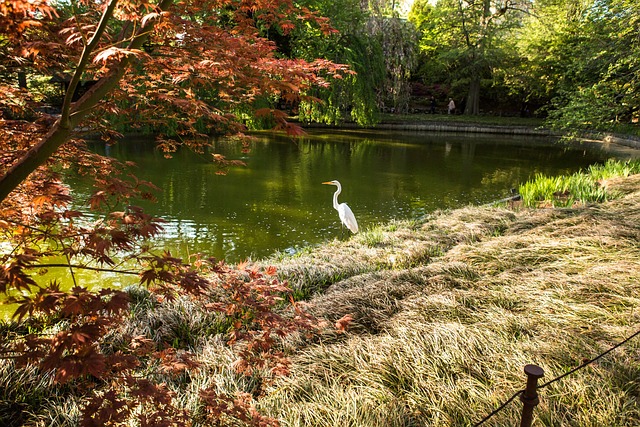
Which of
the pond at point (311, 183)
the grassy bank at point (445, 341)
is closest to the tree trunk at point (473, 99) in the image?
the pond at point (311, 183)

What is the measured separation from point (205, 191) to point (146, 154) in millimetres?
5393

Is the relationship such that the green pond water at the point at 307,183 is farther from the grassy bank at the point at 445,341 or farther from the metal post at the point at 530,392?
the metal post at the point at 530,392

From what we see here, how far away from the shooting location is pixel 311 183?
10.1 m

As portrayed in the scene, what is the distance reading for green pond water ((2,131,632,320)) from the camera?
6.43m

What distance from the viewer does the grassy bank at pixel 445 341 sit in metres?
2.13

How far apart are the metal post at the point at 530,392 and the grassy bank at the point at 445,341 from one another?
2.11 feet

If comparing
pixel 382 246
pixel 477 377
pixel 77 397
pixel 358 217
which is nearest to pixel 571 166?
pixel 358 217

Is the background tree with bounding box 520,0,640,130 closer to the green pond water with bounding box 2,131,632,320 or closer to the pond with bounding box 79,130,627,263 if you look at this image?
the pond with bounding box 79,130,627,263

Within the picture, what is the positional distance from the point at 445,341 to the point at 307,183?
7.65 metres

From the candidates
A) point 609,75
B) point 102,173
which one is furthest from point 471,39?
point 102,173

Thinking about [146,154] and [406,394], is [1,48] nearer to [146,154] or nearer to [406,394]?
[406,394]

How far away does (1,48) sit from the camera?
1.95 metres

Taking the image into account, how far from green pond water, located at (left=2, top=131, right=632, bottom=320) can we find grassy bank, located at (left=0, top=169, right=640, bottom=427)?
5.27 ft

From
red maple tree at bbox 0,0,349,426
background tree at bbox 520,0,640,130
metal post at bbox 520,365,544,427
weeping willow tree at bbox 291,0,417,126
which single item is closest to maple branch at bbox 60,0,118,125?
red maple tree at bbox 0,0,349,426
